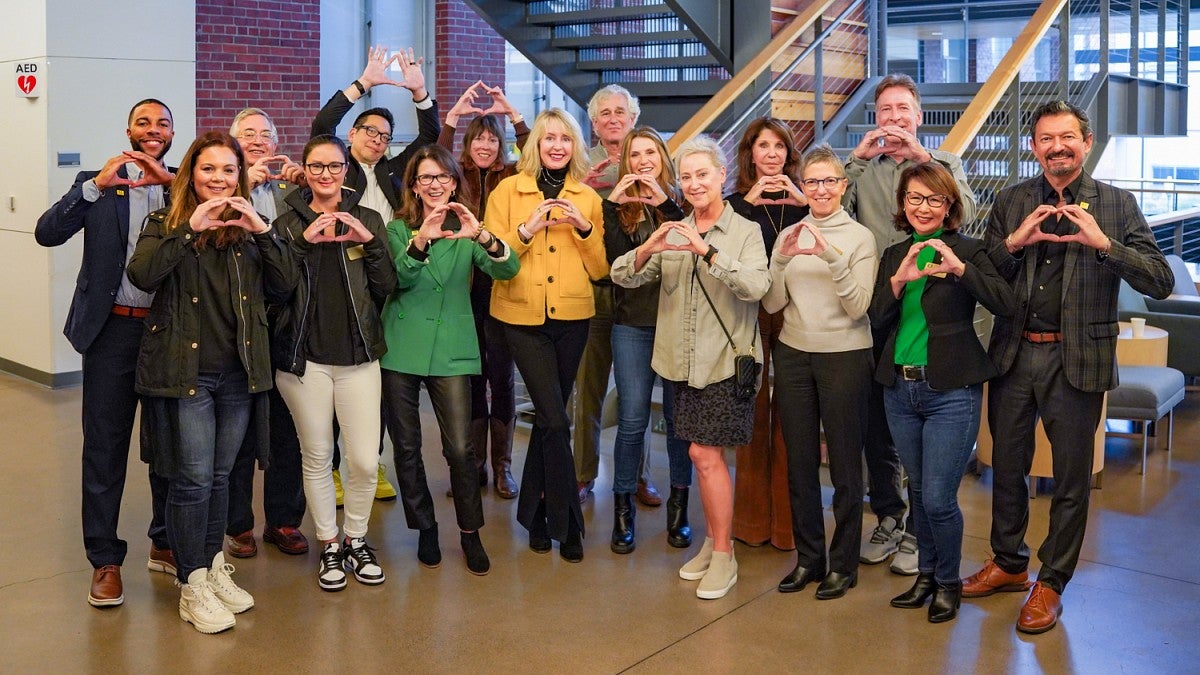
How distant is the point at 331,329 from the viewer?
4172 mm

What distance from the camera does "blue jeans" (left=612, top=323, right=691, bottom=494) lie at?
15.4 feet

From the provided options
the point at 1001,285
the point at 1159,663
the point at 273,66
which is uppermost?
the point at 273,66

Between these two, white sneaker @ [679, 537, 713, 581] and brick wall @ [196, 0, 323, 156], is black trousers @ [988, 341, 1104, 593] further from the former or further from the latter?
brick wall @ [196, 0, 323, 156]

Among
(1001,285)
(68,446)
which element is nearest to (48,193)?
(68,446)

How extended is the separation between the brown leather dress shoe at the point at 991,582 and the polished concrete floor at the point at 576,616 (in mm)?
30

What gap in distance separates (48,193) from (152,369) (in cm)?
432

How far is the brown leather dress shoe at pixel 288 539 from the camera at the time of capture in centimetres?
469

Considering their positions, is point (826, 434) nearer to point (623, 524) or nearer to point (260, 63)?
point (623, 524)

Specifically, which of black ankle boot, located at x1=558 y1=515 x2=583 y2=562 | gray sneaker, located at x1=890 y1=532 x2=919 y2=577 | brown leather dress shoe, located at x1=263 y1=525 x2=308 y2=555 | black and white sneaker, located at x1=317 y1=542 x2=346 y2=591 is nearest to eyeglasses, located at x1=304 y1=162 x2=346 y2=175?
black and white sneaker, located at x1=317 y1=542 x2=346 y2=591

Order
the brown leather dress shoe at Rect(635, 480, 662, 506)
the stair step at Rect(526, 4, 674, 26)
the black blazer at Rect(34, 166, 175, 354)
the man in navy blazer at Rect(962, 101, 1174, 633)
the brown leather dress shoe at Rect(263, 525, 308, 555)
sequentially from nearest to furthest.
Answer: the man in navy blazer at Rect(962, 101, 1174, 633) → the black blazer at Rect(34, 166, 175, 354) → the brown leather dress shoe at Rect(263, 525, 308, 555) → the brown leather dress shoe at Rect(635, 480, 662, 506) → the stair step at Rect(526, 4, 674, 26)

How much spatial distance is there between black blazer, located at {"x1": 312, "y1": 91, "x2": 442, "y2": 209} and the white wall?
10.5 ft

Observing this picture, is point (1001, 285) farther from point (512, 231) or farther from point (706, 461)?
point (512, 231)

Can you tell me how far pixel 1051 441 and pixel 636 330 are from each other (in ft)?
5.05

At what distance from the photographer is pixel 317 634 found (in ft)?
13.0
